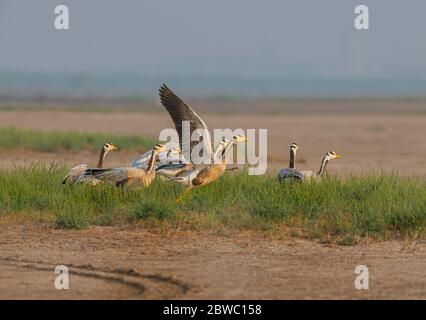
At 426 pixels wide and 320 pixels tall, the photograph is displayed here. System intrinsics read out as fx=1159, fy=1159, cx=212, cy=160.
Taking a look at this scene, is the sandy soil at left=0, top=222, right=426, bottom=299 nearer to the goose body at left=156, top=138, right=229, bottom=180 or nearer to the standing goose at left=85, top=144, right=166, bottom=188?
the standing goose at left=85, top=144, right=166, bottom=188

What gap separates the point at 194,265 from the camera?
29.6ft

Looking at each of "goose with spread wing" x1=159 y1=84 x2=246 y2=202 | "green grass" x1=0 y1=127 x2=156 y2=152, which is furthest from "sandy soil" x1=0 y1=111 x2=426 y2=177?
"goose with spread wing" x1=159 y1=84 x2=246 y2=202

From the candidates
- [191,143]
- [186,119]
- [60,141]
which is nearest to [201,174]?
[191,143]

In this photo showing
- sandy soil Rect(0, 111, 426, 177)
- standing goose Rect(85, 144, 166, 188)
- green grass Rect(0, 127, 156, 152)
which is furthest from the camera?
green grass Rect(0, 127, 156, 152)

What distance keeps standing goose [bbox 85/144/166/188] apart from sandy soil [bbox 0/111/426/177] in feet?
17.1

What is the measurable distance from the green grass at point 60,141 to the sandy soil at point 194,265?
11.6 metres

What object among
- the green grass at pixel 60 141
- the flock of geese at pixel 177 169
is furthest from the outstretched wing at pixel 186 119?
the green grass at pixel 60 141

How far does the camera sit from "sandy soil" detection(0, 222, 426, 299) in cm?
802

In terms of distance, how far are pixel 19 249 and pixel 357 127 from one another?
91.9 feet

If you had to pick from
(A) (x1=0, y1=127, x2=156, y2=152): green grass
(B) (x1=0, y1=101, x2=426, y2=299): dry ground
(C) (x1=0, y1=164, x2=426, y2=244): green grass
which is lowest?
(A) (x1=0, y1=127, x2=156, y2=152): green grass

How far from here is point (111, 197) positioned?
11367mm
